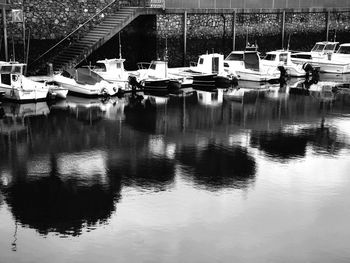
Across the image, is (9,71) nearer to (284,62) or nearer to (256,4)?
(284,62)

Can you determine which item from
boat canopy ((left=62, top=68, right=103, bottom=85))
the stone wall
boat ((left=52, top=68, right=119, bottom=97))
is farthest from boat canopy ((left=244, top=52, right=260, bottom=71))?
boat canopy ((left=62, top=68, right=103, bottom=85))

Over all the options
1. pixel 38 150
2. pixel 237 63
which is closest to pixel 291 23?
pixel 237 63

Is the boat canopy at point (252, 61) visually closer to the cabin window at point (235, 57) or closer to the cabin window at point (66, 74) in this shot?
the cabin window at point (235, 57)

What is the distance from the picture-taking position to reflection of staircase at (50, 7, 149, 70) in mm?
33281

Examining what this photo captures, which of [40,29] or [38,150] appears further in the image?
[40,29]

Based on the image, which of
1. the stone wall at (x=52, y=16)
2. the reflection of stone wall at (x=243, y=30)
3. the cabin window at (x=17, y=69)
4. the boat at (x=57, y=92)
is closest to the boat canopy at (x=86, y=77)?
the boat at (x=57, y=92)

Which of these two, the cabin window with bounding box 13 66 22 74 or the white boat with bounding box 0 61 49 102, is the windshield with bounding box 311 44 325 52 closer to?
the white boat with bounding box 0 61 49 102

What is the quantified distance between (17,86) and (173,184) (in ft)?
45.6

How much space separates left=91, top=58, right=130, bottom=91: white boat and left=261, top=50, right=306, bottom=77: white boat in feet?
36.6

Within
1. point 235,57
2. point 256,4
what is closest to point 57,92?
point 235,57

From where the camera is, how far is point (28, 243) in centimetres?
1212

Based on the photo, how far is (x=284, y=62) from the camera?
39.0 m

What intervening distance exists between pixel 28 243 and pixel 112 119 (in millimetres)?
12276

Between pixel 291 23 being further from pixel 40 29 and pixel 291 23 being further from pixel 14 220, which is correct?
pixel 14 220
